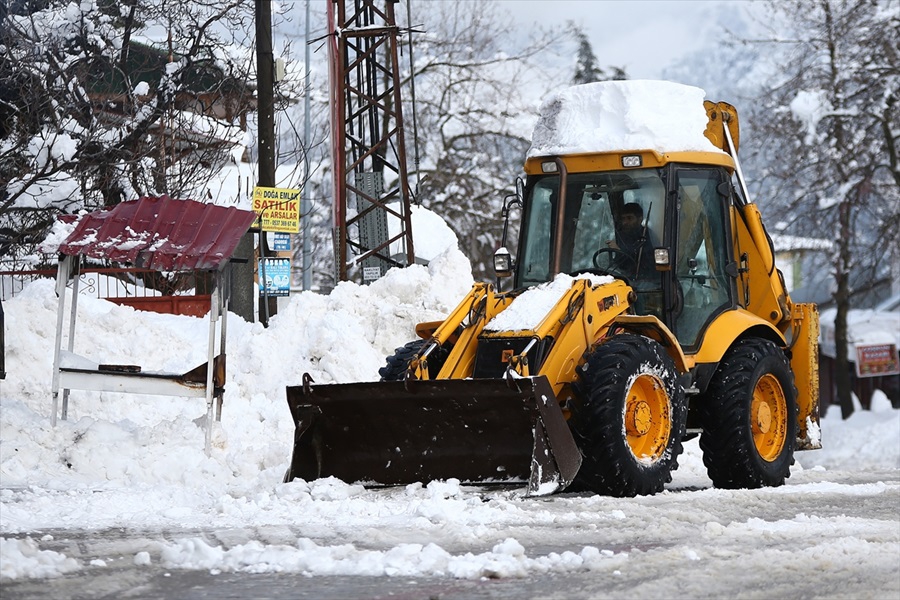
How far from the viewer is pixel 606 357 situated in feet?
27.0

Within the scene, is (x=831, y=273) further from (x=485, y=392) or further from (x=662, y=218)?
(x=485, y=392)

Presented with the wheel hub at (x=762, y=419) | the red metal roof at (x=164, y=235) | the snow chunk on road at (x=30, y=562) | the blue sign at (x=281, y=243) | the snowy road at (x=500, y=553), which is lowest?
the snowy road at (x=500, y=553)

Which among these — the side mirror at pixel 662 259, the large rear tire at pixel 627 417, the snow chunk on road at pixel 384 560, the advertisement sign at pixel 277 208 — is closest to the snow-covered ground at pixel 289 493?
the snow chunk on road at pixel 384 560

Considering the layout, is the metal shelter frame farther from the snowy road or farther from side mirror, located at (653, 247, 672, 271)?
side mirror, located at (653, 247, 672, 271)

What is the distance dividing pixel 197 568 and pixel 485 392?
280 cm

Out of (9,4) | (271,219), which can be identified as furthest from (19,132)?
(271,219)

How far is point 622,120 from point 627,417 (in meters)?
2.41

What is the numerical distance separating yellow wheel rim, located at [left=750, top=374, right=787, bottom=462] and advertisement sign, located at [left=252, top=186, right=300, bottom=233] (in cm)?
777

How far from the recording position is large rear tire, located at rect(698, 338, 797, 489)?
940cm

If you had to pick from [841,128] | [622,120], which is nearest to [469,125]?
[841,128]

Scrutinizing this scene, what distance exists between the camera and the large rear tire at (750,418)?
9398 mm

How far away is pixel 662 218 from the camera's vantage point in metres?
9.36

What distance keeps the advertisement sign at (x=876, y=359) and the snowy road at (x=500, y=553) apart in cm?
2519

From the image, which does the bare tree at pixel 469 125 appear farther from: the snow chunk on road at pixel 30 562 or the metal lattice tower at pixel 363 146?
the snow chunk on road at pixel 30 562
